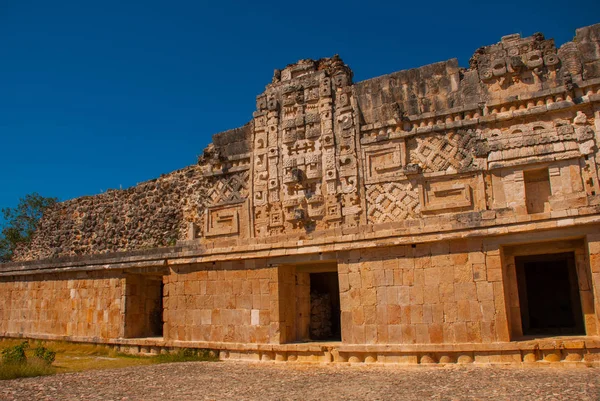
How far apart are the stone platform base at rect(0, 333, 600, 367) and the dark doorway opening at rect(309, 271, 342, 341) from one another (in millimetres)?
1370

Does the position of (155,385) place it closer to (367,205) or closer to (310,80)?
(367,205)

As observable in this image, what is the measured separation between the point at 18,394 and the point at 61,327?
20.0 feet

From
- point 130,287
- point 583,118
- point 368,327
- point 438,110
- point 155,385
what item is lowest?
point 155,385

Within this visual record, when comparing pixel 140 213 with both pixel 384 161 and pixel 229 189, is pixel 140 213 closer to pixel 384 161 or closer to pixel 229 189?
pixel 229 189

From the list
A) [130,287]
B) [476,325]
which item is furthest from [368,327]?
[130,287]

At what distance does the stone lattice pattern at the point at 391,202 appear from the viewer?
28.6 feet

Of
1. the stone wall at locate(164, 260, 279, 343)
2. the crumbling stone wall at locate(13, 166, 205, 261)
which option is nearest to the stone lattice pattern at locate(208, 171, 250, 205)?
the crumbling stone wall at locate(13, 166, 205, 261)

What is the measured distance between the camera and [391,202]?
29.2 ft

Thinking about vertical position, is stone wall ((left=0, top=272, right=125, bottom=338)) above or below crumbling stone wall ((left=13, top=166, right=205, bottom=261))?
below

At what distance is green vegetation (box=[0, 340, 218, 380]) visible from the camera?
837 cm

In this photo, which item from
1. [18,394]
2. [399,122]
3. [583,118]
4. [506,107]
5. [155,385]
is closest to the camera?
[18,394]

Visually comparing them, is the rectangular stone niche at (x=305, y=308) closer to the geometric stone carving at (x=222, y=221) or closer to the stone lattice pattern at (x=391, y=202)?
the stone lattice pattern at (x=391, y=202)

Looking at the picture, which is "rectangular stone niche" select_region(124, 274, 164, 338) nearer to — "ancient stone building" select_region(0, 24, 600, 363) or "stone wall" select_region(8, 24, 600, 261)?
"ancient stone building" select_region(0, 24, 600, 363)

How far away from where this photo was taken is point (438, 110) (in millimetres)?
8867
